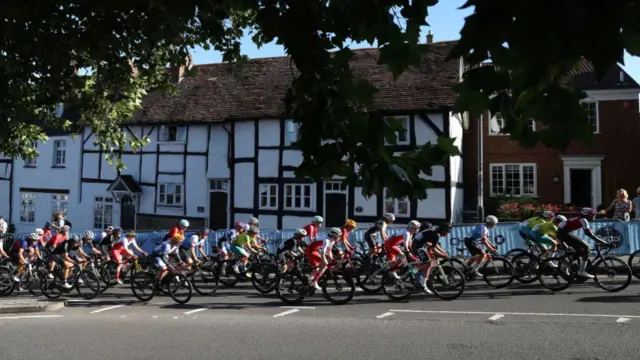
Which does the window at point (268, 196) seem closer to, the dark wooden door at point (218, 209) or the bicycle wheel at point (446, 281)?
the dark wooden door at point (218, 209)

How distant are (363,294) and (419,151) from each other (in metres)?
9.38

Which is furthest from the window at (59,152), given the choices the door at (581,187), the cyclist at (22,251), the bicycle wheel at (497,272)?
the door at (581,187)

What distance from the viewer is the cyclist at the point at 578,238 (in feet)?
38.5

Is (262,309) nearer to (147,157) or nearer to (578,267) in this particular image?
(578,267)

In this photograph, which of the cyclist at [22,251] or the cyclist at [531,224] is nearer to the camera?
the cyclist at [531,224]

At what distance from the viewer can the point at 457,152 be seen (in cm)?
340

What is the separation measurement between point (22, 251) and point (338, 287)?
849 cm

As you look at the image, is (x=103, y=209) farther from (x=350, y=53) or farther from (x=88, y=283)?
(x=350, y=53)

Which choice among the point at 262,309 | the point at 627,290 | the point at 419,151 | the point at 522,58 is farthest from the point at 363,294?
the point at 522,58

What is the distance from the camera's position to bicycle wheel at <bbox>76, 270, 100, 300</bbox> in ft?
43.3

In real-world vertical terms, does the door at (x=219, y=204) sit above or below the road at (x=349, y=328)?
above

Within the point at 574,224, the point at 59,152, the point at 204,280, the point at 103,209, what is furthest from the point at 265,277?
the point at 59,152

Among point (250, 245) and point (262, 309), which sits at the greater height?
point (250, 245)

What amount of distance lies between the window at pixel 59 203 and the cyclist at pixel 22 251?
14.1 m
